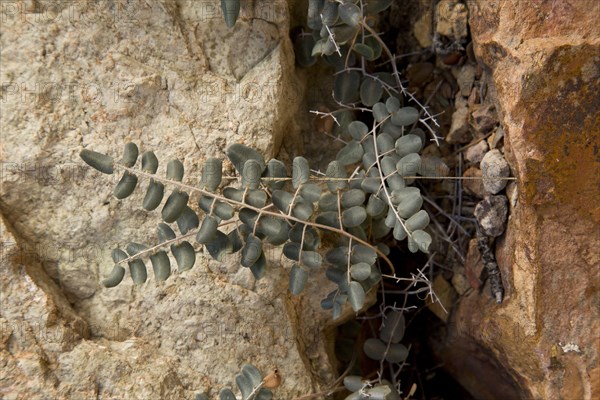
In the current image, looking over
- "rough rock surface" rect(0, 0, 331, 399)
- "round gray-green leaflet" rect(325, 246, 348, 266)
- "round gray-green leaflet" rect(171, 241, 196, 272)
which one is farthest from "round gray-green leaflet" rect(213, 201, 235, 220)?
"round gray-green leaflet" rect(325, 246, 348, 266)

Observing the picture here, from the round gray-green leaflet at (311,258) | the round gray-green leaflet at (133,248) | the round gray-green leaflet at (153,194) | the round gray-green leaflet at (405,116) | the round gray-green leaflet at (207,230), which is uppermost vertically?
the round gray-green leaflet at (405,116)

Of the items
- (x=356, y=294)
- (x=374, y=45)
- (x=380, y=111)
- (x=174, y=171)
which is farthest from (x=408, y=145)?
(x=174, y=171)

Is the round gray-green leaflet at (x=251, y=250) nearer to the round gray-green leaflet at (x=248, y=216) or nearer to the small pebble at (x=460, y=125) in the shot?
the round gray-green leaflet at (x=248, y=216)

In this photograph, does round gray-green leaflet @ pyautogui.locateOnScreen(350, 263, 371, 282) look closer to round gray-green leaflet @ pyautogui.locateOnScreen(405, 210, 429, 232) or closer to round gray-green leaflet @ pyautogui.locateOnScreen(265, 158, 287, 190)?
round gray-green leaflet @ pyautogui.locateOnScreen(405, 210, 429, 232)

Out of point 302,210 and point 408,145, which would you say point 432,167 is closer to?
point 408,145

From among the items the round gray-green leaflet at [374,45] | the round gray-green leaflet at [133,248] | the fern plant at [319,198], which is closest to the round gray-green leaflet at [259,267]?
the fern plant at [319,198]

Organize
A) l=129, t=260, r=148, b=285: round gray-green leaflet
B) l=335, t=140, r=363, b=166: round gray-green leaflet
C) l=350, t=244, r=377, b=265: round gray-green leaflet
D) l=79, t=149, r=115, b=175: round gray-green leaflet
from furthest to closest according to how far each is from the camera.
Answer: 1. l=335, t=140, r=363, b=166: round gray-green leaflet
2. l=350, t=244, r=377, b=265: round gray-green leaflet
3. l=129, t=260, r=148, b=285: round gray-green leaflet
4. l=79, t=149, r=115, b=175: round gray-green leaflet

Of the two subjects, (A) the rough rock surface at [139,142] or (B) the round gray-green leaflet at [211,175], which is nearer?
(B) the round gray-green leaflet at [211,175]
